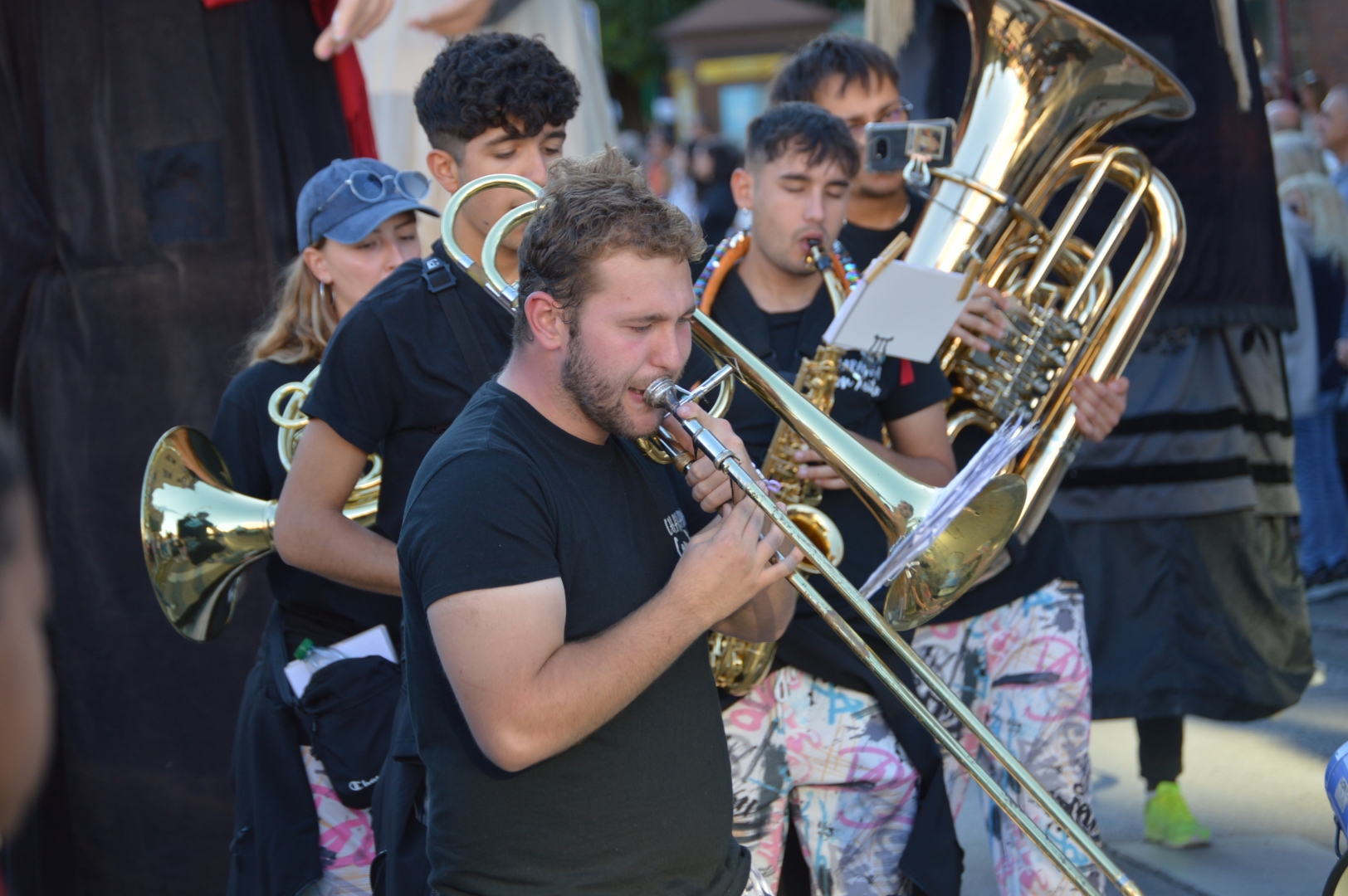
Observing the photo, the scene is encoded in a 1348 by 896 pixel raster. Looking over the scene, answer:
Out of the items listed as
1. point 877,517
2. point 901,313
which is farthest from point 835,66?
point 877,517

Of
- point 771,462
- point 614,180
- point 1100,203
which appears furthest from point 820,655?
point 1100,203

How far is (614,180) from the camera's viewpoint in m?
1.80

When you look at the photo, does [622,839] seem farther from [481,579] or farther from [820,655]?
[820,655]

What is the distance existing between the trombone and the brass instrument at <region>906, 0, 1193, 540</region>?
78 cm

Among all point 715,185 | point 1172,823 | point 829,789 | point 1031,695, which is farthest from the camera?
point 715,185

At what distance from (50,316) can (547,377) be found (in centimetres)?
241

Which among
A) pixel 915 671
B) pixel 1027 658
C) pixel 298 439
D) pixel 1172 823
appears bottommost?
pixel 1172 823

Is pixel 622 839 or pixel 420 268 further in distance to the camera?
pixel 420 268

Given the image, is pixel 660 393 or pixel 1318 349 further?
pixel 1318 349

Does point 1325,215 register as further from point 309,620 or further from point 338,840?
point 338,840

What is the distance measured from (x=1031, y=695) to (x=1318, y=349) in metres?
4.40

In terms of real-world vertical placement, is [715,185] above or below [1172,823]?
above

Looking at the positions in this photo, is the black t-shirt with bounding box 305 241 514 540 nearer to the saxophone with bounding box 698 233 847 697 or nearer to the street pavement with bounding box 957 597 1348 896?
the saxophone with bounding box 698 233 847 697

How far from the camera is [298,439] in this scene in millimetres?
2625
